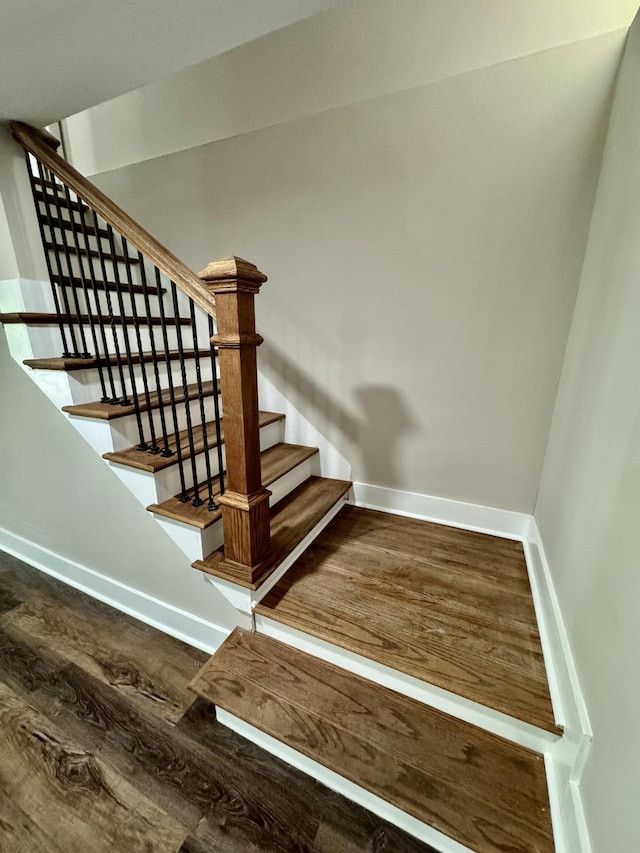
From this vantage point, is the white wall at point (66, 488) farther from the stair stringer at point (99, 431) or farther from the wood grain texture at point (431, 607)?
the wood grain texture at point (431, 607)

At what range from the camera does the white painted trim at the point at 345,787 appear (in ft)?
2.87

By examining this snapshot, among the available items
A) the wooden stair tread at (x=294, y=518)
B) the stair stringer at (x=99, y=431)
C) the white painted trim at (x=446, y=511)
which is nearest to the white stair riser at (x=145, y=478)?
the stair stringer at (x=99, y=431)

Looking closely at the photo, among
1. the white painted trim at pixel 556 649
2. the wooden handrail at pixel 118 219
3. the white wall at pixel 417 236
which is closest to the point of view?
the white painted trim at pixel 556 649

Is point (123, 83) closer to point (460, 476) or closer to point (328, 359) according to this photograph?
point (328, 359)

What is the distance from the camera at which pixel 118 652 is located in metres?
1.46

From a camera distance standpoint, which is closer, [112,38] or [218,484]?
[112,38]

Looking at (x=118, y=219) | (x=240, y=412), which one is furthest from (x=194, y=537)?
(x=118, y=219)

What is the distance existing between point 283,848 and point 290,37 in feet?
10.5

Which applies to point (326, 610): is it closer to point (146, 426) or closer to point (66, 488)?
point (146, 426)

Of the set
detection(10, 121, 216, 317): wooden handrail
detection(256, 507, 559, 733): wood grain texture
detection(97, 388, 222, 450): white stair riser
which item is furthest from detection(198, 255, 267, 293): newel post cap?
detection(256, 507, 559, 733): wood grain texture

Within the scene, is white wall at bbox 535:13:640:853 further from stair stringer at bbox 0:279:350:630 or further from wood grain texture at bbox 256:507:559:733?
stair stringer at bbox 0:279:350:630

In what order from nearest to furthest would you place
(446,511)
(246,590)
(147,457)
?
(246,590)
(147,457)
(446,511)

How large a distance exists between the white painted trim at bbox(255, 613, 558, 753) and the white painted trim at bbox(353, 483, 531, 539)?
93 centimetres

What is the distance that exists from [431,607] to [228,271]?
4.62 feet
